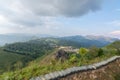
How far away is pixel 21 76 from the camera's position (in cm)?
1127

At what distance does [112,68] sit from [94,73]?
105 inches

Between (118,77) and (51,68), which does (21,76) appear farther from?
(118,77)

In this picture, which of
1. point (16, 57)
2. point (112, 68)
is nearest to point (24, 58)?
point (16, 57)

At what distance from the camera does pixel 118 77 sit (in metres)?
14.4

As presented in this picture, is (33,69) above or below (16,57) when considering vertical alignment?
A: above

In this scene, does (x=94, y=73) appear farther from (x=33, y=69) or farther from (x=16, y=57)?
(x=16, y=57)

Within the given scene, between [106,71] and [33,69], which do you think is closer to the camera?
[33,69]

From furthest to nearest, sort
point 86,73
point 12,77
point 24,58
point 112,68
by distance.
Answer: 1. point 24,58
2. point 112,68
3. point 86,73
4. point 12,77

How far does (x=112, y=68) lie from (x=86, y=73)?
11.3 ft

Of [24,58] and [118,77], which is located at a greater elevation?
[118,77]

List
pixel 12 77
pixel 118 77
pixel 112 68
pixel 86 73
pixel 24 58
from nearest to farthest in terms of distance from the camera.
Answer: pixel 12 77, pixel 86 73, pixel 118 77, pixel 112 68, pixel 24 58

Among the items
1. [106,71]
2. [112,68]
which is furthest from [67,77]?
[112,68]

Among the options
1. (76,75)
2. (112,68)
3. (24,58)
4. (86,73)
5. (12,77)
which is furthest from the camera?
(24,58)

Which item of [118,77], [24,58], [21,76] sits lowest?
[24,58]
